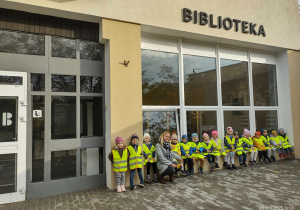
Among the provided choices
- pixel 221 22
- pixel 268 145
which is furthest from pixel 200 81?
pixel 268 145

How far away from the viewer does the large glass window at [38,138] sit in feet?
15.5

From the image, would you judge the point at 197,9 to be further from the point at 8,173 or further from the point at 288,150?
the point at 8,173

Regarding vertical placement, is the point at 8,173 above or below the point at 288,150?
above

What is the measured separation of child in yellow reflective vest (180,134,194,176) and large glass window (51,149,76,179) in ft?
9.49

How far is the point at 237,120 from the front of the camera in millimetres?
7488

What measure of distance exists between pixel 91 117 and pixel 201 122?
343cm

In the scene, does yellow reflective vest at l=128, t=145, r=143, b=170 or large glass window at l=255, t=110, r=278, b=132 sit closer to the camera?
yellow reflective vest at l=128, t=145, r=143, b=170

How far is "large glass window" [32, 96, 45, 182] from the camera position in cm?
472

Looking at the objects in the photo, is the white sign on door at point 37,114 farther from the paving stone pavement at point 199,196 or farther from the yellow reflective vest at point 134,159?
the yellow reflective vest at point 134,159

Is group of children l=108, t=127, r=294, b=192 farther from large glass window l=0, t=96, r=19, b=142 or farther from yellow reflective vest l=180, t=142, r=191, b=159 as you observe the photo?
large glass window l=0, t=96, r=19, b=142

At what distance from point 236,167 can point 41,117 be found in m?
5.77

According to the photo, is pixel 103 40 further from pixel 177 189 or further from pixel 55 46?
pixel 177 189

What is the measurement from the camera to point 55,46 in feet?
16.8

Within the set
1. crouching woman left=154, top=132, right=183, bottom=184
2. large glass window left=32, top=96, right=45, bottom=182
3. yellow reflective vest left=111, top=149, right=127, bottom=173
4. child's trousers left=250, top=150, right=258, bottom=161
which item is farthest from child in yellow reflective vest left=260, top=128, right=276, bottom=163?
large glass window left=32, top=96, right=45, bottom=182
